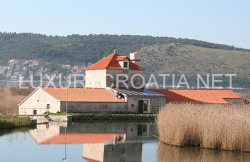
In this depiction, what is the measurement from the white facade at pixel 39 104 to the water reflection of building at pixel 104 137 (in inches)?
217

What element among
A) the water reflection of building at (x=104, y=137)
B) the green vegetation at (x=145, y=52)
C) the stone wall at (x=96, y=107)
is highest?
the green vegetation at (x=145, y=52)

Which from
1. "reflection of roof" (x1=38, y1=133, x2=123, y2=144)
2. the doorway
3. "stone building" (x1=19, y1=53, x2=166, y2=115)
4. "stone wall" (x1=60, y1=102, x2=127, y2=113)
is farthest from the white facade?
"reflection of roof" (x1=38, y1=133, x2=123, y2=144)

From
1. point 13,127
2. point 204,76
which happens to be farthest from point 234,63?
point 13,127

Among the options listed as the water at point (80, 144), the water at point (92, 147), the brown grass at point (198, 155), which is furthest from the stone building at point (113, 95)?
the brown grass at point (198, 155)

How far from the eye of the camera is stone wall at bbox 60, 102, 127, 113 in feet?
130

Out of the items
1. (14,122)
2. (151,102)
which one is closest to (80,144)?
(14,122)

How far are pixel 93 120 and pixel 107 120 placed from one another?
114 centimetres

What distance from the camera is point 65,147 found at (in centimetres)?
2406

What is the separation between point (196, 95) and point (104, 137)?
69.8 ft

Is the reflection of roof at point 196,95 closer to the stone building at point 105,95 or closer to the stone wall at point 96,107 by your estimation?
the stone building at point 105,95

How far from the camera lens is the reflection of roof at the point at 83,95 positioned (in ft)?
132

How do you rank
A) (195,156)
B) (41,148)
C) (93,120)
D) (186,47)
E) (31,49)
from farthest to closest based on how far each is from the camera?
(31,49)
(186,47)
(93,120)
(41,148)
(195,156)

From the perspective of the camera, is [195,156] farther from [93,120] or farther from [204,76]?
[204,76]

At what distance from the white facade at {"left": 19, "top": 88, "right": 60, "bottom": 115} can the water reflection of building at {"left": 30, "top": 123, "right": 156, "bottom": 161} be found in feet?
18.1
